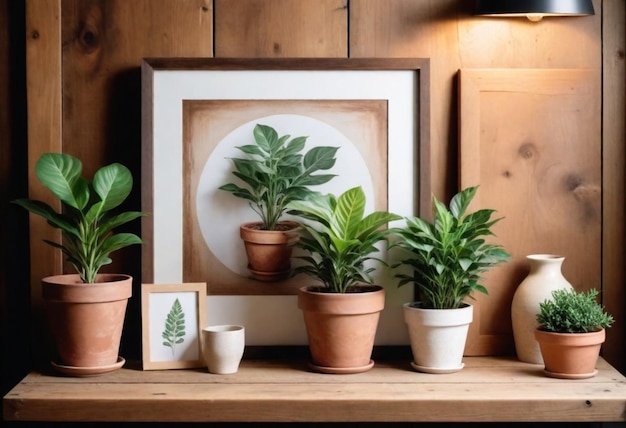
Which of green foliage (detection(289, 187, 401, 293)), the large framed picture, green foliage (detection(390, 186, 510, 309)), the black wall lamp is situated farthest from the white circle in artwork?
the black wall lamp

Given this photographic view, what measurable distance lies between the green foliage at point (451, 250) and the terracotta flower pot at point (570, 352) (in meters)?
0.20

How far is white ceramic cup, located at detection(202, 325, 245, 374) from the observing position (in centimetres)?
192

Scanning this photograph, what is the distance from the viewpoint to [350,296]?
6.24 feet

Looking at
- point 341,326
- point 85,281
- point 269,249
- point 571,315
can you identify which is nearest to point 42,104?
point 85,281

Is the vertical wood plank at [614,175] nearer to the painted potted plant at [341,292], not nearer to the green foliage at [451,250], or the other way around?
the green foliage at [451,250]

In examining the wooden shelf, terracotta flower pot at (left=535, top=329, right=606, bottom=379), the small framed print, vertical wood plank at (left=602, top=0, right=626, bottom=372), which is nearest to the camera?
the wooden shelf

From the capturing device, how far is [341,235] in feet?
6.40

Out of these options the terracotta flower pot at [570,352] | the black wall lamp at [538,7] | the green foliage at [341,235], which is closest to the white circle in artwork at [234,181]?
the green foliage at [341,235]

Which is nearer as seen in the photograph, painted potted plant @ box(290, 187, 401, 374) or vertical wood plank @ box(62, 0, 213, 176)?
painted potted plant @ box(290, 187, 401, 374)

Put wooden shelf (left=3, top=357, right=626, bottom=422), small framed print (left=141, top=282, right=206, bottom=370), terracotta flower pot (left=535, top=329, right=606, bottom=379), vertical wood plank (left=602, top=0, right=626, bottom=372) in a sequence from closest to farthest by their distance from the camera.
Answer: wooden shelf (left=3, top=357, right=626, bottom=422) → terracotta flower pot (left=535, top=329, right=606, bottom=379) → small framed print (left=141, top=282, right=206, bottom=370) → vertical wood plank (left=602, top=0, right=626, bottom=372)

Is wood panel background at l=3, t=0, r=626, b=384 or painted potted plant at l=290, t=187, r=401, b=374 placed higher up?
wood panel background at l=3, t=0, r=626, b=384

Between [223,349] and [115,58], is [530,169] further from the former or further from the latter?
[115,58]

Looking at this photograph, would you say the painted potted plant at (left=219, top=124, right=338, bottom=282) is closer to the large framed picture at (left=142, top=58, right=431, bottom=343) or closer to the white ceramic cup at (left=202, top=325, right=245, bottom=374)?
the large framed picture at (left=142, top=58, right=431, bottom=343)

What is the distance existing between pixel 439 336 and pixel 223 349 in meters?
0.54
